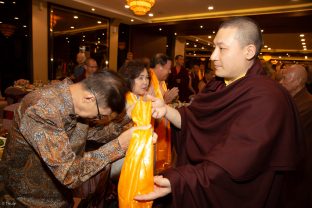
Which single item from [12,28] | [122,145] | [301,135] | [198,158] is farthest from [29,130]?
[12,28]

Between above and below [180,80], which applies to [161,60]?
above

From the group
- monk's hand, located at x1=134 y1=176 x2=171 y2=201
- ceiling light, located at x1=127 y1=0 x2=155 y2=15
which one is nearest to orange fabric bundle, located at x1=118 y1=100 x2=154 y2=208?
monk's hand, located at x1=134 y1=176 x2=171 y2=201

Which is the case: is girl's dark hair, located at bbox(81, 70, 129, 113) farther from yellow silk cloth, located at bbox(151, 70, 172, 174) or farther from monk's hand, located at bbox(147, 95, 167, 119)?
yellow silk cloth, located at bbox(151, 70, 172, 174)

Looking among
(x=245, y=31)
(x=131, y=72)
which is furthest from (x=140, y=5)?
(x=245, y=31)

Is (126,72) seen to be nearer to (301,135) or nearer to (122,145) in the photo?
(122,145)

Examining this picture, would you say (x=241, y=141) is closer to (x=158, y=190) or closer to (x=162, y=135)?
(x=158, y=190)

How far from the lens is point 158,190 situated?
1.08m

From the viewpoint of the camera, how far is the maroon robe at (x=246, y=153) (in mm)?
1010

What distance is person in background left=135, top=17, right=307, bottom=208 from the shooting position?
1.01 metres

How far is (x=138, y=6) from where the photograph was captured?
522 centimetres

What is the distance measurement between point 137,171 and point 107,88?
1.31ft

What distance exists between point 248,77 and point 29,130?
1052mm

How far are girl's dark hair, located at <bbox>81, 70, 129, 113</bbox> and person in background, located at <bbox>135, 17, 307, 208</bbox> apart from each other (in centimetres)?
40

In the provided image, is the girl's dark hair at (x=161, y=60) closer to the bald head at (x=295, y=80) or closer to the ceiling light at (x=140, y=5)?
the bald head at (x=295, y=80)
